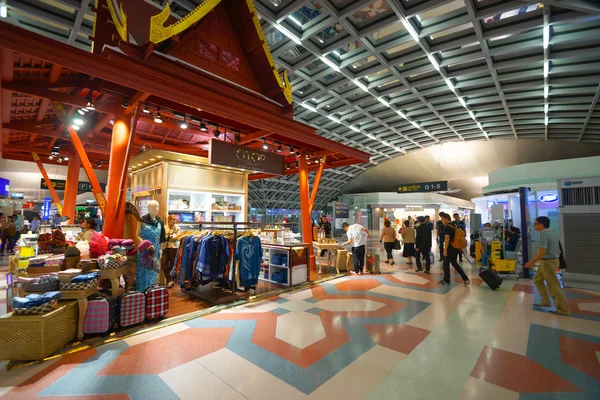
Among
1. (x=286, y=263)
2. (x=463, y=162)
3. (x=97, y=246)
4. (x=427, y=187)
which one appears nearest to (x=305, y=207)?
(x=286, y=263)

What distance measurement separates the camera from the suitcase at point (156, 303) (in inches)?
152

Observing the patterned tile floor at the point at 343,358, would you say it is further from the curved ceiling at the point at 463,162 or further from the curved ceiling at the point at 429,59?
the curved ceiling at the point at 463,162

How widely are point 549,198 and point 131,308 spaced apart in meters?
15.6

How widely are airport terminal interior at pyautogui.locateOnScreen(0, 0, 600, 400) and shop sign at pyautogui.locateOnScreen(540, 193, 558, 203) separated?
0.62ft

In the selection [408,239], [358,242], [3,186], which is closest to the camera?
[358,242]

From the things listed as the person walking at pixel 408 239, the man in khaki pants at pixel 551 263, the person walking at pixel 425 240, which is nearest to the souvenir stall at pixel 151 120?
the person walking at pixel 425 240

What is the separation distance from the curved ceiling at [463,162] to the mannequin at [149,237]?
985 inches

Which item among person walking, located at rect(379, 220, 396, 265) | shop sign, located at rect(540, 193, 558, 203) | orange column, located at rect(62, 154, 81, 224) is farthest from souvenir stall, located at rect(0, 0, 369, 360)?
shop sign, located at rect(540, 193, 558, 203)

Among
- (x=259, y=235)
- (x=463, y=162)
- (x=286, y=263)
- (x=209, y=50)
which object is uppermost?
(x=463, y=162)

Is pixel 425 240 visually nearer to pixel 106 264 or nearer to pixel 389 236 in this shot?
pixel 389 236

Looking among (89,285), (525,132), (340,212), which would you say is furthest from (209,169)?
(525,132)

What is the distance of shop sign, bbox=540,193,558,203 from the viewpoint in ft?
38.7

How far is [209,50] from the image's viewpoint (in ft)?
17.6

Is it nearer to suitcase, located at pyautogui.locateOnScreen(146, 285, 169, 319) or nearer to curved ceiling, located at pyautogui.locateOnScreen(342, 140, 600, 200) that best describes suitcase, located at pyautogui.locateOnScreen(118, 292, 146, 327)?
suitcase, located at pyautogui.locateOnScreen(146, 285, 169, 319)
